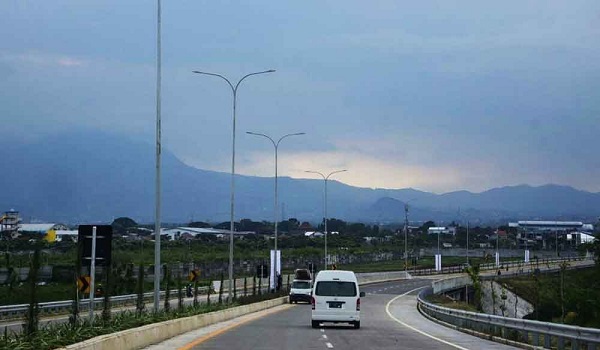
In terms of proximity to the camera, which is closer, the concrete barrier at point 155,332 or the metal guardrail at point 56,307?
the concrete barrier at point 155,332

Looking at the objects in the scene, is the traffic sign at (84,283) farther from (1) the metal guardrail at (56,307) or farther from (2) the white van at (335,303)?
(1) the metal guardrail at (56,307)

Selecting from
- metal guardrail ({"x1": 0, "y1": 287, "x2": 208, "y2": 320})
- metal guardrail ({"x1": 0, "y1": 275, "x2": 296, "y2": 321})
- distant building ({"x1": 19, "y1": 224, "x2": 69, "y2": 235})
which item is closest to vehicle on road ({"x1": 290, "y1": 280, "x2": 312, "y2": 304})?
metal guardrail ({"x1": 0, "y1": 275, "x2": 296, "y2": 321})

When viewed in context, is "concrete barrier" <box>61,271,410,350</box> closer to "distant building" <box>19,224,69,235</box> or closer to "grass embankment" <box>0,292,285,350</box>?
"grass embankment" <box>0,292,285,350</box>

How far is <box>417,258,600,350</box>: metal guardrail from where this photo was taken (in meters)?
20.3

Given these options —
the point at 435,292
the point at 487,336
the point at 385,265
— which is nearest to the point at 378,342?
the point at 487,336

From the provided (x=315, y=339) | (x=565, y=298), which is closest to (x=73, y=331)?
(x=315, y=339)

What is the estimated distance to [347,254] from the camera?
13925 centimetres

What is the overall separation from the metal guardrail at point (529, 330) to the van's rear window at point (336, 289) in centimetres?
482

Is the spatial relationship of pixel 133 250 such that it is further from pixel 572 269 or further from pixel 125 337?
pixel 125 337

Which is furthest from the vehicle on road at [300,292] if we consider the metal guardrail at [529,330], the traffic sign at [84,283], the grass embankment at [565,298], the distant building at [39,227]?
the distant building at [39,227]

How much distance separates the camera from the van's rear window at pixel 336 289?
35.5m

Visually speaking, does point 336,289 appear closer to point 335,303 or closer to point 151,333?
point 335,303

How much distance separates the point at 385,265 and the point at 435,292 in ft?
229

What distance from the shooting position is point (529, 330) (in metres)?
25.4
